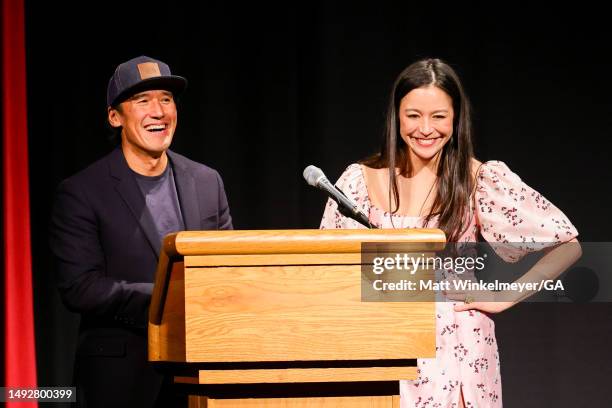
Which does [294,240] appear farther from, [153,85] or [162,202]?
[153,85]

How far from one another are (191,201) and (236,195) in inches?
59.1

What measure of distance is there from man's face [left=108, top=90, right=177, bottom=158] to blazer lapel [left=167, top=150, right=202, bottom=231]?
8 centimetres

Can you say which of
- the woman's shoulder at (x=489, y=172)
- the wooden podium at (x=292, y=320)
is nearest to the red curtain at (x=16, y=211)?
the woman's shoulder at (x=489, y=172)

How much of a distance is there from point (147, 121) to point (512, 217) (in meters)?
1.07

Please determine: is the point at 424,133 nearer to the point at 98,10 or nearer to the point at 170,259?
the point at 170,259

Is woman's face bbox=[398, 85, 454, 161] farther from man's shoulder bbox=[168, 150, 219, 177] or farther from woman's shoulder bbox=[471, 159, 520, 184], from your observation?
man's shoulder bbox=[168, 150, 219, 177]

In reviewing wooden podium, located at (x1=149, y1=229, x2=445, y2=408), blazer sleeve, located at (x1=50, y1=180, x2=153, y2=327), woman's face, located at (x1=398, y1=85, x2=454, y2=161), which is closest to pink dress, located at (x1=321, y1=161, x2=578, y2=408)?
woman's face, located at (x1=398, y1=85, x2=454, y2=161)

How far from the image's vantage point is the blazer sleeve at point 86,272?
93.2 inches

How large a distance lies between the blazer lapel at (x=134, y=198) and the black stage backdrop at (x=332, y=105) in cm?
151

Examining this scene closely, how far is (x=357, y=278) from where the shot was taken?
1.70 m

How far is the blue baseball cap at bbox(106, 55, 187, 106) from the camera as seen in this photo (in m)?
2.60

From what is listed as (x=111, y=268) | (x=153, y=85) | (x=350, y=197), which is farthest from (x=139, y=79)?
(x=350, y=197)

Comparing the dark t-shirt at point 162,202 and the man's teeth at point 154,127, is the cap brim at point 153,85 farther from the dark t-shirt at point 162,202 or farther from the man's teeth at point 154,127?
the dark t-shirt at point 162,202

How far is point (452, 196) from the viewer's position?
2.55 metres
